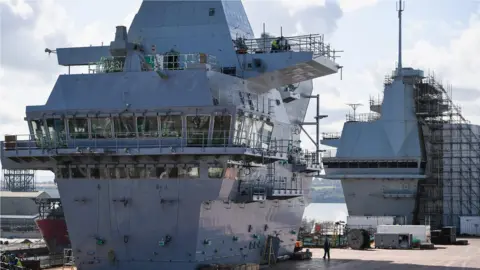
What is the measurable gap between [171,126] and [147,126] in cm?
92

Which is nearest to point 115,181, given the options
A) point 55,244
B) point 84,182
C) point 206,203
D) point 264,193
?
point 84,182

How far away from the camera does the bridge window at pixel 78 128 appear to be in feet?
102

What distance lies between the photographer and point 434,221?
6644 centimetres

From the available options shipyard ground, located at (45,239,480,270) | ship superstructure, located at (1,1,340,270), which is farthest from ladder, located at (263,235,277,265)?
ship superstructure, located at (1,1,340,270)

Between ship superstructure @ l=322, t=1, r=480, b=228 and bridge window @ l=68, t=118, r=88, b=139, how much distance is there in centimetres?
3766

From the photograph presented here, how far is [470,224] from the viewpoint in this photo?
6531 centimetres

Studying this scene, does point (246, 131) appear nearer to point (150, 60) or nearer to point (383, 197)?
point (150, 60)

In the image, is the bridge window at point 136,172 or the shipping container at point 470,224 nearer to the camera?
the bridge window at point 136,172

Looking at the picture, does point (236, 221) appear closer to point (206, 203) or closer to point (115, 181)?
point (206, 203)

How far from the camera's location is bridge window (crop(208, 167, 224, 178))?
3042 cm

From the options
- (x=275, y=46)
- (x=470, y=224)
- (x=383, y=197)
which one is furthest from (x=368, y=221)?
(x=275, y=46)

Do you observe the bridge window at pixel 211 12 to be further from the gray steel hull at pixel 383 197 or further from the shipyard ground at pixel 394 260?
the gray steel hull at pixel 383 197

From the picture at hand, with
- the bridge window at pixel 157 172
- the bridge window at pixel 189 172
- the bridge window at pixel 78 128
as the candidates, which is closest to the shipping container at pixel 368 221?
the bridge window at pixel 189 172

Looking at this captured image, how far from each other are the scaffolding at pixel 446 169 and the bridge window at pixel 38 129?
40.5 m
